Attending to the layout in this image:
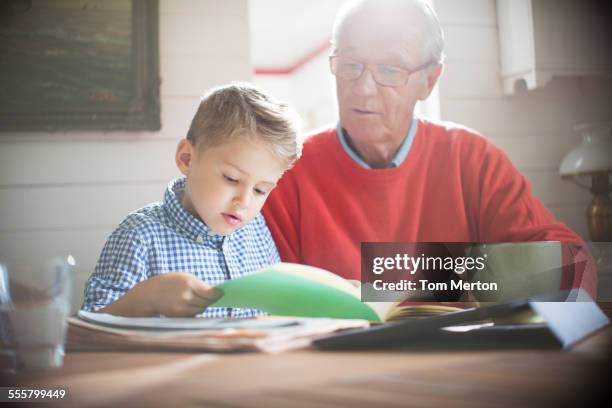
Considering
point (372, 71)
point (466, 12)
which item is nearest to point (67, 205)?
point (372, 71)

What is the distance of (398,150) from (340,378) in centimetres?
75

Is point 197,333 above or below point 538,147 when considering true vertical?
below

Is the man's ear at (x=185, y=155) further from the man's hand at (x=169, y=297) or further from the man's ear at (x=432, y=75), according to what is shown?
the man's ear at (x=432, y=75)

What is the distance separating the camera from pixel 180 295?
1.82 ft

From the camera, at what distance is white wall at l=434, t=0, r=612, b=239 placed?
1.23 m

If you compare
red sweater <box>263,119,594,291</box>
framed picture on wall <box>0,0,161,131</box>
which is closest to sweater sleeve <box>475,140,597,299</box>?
red sweater <box>263,119,594,291</box>

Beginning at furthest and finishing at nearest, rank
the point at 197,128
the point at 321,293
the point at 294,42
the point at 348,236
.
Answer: the point at 294,42 → the point at 348,236 → the point at 197,128 → the point at 321,293

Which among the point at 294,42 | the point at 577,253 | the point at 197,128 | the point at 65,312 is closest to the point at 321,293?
the point at 65,312

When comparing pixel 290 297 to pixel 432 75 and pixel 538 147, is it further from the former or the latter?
pixel 538 147

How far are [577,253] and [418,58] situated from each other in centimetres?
42

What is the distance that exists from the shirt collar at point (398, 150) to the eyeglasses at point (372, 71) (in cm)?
9

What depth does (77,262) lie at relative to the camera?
3.10ft

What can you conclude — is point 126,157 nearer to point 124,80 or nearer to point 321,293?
point 124,80

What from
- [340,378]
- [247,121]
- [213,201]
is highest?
[247,121]
